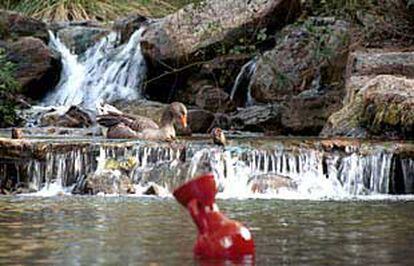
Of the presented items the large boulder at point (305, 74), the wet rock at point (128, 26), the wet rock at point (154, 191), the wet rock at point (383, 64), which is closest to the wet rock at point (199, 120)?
the large boulder at point (305, 74)

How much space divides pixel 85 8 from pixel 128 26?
22.3ft

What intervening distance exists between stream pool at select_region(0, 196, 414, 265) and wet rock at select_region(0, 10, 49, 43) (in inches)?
594

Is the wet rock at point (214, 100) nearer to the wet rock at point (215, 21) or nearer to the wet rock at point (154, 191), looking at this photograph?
the wet rock at point (215, 21)

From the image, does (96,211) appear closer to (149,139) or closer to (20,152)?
(20,152)

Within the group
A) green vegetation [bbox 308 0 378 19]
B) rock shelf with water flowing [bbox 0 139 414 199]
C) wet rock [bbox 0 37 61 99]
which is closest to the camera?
rock shelf with water flowing [bbox 0 139 414 199]

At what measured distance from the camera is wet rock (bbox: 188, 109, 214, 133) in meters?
18.4

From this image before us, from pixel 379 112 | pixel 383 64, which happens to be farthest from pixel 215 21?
pixel 379 112

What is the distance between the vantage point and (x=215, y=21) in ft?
67.1

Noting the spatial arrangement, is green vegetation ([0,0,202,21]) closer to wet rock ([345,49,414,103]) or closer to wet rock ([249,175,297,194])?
wet rock ([345,49,414,103])

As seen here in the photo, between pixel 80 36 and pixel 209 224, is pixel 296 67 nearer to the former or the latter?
pixel 80 36

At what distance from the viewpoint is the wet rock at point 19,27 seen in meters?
25.0

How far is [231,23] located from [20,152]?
28.5ft

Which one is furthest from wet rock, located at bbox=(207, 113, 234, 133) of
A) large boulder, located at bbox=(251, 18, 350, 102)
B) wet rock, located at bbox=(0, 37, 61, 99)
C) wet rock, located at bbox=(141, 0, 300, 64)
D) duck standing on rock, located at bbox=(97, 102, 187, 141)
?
wet rock, located at bbox=(0, 37, 61, 99)

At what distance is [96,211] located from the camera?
902cm
